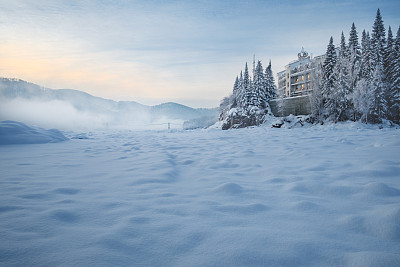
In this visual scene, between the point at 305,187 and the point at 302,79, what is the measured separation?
52.0 meters

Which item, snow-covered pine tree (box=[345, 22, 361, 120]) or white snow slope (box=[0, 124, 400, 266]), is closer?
white snow slope (box=[0, 124, 400, 266])

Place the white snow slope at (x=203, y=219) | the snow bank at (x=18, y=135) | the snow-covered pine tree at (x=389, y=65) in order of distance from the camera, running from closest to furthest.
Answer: the white snow slope at (x=203, y=219)
the snow bank at (x=18, y=135)
the snow-covered pine tree at (x=389, y=65)

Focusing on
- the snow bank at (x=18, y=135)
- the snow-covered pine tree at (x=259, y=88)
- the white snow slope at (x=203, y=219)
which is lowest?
the white snow slope at (x=203, y=219)

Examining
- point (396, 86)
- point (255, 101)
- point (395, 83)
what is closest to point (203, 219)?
point (396, 86)

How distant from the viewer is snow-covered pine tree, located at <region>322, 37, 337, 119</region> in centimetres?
2228

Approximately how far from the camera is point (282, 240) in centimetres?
120

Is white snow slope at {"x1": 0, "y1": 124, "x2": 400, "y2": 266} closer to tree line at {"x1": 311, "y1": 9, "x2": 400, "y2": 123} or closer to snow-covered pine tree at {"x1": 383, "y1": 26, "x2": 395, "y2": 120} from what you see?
tree line at {"x1": 311, "y1": 9, "x2": 400, "y2": 123}

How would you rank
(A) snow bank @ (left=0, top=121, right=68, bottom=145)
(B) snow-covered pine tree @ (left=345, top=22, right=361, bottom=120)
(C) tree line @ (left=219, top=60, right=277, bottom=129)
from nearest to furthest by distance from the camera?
(A) snow bank @ (left=0, top=121, right=68, bottom=145), (B) snow-covered pine tree @ (left=345, top=22, right=361, bottom=120), (C) tree line @ (left=219, top=60, right=277, bottom=129)

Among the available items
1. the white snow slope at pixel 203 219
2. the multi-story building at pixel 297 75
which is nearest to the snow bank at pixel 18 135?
the white snow slope at pixel 203 219

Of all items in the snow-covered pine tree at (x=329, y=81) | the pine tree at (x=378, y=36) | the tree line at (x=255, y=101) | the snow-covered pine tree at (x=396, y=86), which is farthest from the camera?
the tree line at (x=255, y=101)

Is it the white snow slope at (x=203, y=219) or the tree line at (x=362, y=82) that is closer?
the white snow slope at (x=203, y=219)

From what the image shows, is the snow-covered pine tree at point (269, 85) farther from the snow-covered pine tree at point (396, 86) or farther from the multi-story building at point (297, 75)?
the snow-covered pine tree at point (396, 86)

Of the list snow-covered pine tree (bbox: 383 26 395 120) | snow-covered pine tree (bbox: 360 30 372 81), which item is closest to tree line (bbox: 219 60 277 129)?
snow-covered pine tree (bbox: 360 30 372 81)

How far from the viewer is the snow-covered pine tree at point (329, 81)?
2228 cm
